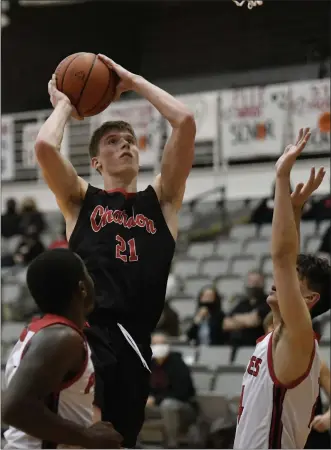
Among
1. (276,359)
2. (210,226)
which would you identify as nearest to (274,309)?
(276,359)

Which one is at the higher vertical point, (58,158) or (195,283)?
(58,158)

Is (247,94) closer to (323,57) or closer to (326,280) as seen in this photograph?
(323,57)

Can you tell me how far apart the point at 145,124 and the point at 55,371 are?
34.7ft

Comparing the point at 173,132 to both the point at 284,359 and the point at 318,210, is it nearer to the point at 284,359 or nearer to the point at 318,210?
the point at 284,359

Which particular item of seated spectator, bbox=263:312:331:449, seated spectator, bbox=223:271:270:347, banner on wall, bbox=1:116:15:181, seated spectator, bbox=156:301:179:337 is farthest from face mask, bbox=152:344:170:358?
banner on wall, bbox=1:116:15:181

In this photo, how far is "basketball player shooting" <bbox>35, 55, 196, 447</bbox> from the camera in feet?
10.6

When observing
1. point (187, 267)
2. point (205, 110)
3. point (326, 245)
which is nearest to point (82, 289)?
point (326, 245)

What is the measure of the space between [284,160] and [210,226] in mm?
9145

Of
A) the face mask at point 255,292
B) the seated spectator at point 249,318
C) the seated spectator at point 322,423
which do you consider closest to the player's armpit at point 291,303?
the seated spectator at point 322,423

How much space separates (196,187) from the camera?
12906mm

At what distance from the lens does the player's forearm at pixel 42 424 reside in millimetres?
2178

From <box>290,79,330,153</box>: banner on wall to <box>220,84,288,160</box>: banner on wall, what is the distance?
0.52 feet

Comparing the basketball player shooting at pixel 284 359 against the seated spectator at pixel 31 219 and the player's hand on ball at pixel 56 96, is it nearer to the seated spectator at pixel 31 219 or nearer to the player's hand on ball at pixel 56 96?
the player's hand on ball at pixel 56 96

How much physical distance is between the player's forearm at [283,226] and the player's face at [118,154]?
90cm
